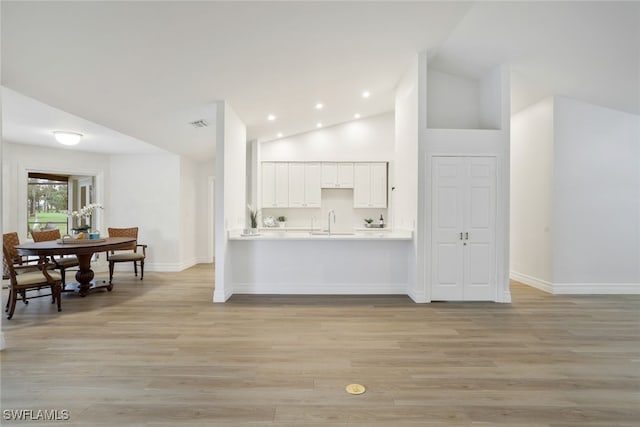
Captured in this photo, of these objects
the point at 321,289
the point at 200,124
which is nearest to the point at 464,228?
the point at 321,289

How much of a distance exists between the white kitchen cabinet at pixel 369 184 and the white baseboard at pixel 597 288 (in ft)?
11.6

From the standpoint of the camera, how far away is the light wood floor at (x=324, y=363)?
2033mm

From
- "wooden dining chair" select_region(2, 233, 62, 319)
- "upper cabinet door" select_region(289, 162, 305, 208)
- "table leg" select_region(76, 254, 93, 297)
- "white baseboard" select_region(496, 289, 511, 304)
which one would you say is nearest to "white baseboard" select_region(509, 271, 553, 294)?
"white baseboard" select_region(496, 289, 511, 304)

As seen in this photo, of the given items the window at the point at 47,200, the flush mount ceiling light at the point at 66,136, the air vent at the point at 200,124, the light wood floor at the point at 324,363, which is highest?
the air vent at the point at 200,124

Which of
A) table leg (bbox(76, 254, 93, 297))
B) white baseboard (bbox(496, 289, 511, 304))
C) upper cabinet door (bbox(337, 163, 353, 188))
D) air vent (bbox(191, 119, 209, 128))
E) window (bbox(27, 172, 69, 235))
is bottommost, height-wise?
white baseboard (bbox(496, 289, 511, 304))

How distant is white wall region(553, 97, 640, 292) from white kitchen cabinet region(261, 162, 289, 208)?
5.05 m

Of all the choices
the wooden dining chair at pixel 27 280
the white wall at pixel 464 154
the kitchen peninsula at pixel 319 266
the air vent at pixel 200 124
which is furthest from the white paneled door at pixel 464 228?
the wooden dining chair at pixel 27 280

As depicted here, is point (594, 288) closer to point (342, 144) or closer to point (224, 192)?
point (342, 144)

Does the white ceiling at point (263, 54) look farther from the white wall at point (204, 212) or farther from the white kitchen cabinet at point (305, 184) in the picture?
the white wall at point (204, 212)

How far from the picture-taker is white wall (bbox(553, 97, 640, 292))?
5035 millimetres

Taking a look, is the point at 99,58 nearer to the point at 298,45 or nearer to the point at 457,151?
the point at 298,45

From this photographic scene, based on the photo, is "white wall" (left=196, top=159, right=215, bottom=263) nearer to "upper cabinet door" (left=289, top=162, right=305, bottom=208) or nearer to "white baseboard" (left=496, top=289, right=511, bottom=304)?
"upper cabinet door" (left=289, top=162, right=305, bottom=208)

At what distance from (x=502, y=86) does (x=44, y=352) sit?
6179 mm

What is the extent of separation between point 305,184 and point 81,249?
432 cm
